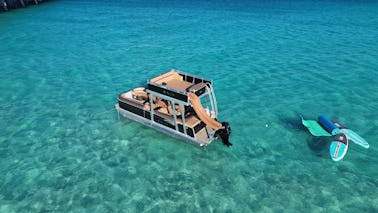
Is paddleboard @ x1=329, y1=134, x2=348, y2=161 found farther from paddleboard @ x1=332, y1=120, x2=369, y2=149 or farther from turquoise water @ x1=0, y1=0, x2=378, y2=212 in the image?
turquoise water @ x1=0, y1=0, x2=378, y2=212

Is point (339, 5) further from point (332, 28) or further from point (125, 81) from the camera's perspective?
point (125, 81)

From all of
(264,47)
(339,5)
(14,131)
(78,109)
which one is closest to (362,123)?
(264,47)

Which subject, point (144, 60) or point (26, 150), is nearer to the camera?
point (26, 150)

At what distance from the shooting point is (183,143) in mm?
22766

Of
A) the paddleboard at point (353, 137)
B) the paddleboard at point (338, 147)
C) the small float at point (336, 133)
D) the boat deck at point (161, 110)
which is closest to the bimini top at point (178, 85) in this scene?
Answer: the boat deck at point (161, 110)

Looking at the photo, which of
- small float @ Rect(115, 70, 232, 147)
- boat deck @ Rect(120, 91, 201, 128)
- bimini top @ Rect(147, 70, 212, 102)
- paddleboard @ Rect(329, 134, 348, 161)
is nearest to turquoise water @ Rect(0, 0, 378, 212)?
paddleboard @ Rect(329, 134, 348, 161)

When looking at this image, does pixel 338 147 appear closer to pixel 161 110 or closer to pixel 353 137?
pixel 353 137

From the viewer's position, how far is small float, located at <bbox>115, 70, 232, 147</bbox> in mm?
21016

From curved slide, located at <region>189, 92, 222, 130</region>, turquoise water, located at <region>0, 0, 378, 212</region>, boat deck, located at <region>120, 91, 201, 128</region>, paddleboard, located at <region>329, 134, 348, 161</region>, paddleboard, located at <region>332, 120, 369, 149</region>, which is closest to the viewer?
turquoise water, located at <region>0, 0, 378, 212</region>

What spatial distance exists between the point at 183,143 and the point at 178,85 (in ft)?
15.9

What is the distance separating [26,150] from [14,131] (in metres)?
3.62

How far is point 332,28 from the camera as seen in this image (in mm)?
54500

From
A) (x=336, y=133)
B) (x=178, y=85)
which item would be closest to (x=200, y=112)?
(x=178, y=85)

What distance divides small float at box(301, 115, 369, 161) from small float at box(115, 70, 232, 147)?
7.92 metres
